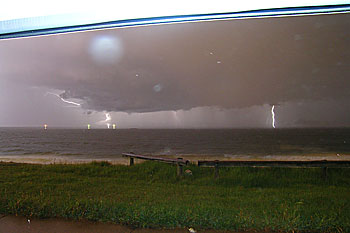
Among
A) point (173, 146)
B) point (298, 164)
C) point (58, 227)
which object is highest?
point (298, 164)

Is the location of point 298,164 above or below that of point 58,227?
above

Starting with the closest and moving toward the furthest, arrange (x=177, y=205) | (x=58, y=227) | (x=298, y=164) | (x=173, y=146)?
(x=58, y=227) → (x=177, y=205) → (x=298, y=164) → (x=173, y=146)

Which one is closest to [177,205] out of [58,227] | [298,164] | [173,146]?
[58,227]

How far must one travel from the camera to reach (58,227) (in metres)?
3.28

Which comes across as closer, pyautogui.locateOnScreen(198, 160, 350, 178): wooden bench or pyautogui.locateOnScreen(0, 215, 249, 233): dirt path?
pyautogui.locateOnScreen(0, 215, 249, 233): dirt path

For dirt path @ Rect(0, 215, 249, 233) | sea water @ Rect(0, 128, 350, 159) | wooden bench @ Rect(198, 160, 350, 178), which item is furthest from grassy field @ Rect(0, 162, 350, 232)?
sea water @ Rect(0, 128, 350, 159)

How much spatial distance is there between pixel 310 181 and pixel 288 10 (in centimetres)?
670

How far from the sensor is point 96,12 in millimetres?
1655

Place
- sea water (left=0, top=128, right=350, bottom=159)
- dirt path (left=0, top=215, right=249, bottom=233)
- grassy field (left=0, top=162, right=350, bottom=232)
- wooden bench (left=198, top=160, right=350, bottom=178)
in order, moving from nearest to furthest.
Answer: dirt path (left=0, top=215, right=249, bottom=233)
grassy field (left=0, top=162, right=350, bottom=232)
wooden bench (left=198, top=160, right=350, bottom=178)
sea water (left=0, top=128, right=350, bottom=159)

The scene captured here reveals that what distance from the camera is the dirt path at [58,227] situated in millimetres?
3164

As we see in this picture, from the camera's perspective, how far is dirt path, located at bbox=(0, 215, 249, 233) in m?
3.16

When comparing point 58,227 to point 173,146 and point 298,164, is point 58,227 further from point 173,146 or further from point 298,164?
point 173,146

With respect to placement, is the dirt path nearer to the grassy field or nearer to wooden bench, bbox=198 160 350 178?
the grassy field

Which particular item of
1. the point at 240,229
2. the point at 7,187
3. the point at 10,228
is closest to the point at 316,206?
the point at 240,229
